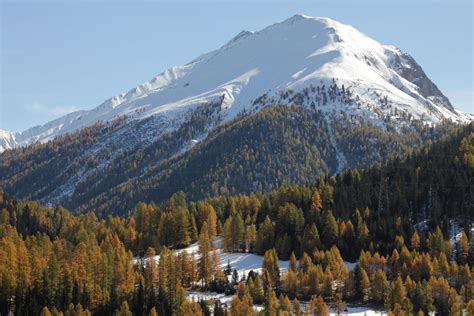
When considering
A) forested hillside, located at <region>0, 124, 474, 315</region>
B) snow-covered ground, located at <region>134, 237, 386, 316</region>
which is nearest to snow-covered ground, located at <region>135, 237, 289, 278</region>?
snow-covered ground, located at <region>134, 237, 386, 316</region>

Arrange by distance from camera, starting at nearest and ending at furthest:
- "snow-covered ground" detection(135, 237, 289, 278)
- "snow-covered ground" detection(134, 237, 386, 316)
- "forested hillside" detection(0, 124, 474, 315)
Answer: "forested hillside" detection(0, 124, 474, 315) → "snow-covered ground" detection(134, 237, 386, 316) → "snow-covered ground" detection(135, 237, 289, 278)

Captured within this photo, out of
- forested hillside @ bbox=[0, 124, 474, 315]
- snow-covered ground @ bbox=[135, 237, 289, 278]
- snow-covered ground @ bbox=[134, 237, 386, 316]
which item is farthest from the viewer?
snow-covered ground @ bbox=[135, 237, 289, 278]

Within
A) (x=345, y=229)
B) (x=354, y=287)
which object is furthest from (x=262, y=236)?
(x=354, y=287)

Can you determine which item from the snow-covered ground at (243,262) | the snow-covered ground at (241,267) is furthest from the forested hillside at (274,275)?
the snow-covered ground at (243,262)

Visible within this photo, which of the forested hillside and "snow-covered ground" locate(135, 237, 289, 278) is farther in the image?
"snow-covered ground" locate(135, 237, 289, 278)

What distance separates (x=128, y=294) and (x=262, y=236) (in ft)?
187

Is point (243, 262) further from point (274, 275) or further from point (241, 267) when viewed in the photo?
point (274, 275)

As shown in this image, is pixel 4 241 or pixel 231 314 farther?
pixel 4 241

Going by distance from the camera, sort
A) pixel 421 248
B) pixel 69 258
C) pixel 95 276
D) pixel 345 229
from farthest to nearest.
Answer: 1. pixel 345 229
2. pixel 421 248
3. pixel 69 258
4. pixel 95 276

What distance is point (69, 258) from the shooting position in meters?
164

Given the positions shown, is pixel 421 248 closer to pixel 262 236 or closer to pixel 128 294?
pixel 262 236

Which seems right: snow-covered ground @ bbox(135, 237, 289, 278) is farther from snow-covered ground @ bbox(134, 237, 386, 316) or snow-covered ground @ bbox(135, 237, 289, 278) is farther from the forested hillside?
the forested hillside

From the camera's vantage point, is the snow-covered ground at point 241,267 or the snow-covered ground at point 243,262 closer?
the snow-covered ground at point 241,267

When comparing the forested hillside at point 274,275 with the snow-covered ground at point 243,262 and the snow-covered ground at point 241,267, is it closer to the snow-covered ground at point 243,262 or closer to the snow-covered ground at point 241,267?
the snow-covered ground at point 241,267
